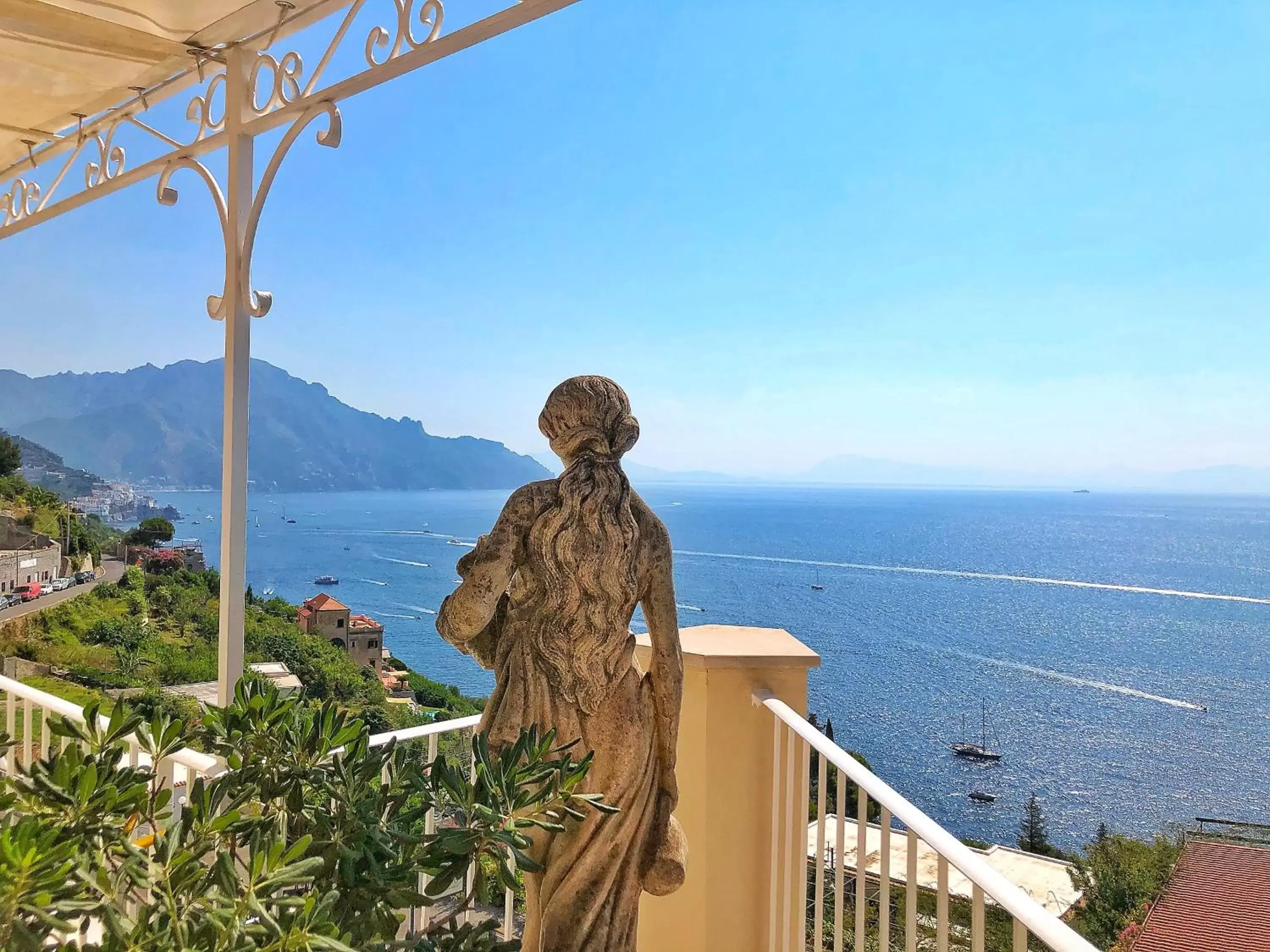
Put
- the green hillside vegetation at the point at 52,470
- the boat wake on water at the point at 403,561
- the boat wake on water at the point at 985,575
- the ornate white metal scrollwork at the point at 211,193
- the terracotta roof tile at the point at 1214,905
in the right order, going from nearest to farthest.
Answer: the ornate white metal scrollwork at the point at 211,193
the green hillside vegetation at the point at 52,470
the terracotta roof tile at the point at 1214,905
the boat wake on water at the point at 403,561
the boat wake on water at the point at 985,575

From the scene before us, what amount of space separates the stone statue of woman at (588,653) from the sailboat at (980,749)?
3025cm

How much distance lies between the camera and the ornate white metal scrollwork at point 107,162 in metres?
2.96

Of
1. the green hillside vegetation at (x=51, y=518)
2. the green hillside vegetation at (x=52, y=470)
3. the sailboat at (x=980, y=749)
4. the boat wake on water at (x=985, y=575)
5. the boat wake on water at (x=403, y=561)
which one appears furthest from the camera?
the boat wake on water at (x=985, y=575)

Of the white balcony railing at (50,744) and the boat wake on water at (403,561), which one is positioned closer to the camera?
the white balcony railing at (50,744)

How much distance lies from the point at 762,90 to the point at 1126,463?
94.6 feet

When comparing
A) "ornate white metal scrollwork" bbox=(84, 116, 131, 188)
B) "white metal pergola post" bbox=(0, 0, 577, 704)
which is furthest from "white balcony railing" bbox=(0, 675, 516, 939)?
"ornate white metal scrollwork" bbox=(84, 116, 131, 188)

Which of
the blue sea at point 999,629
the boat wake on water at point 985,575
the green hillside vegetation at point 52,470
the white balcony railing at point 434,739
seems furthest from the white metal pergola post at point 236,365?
the boat wake on water at point 985,575

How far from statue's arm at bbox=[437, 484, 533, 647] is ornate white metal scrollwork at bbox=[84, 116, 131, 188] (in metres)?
2.36

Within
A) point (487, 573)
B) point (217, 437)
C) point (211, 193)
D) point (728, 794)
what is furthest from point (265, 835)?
point (217, 437)

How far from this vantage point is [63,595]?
910 centimetres

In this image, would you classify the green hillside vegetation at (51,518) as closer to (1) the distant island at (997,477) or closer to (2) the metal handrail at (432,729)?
(2) the metal handrail at (432,729)

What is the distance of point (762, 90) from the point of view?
149 feet

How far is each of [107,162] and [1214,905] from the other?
23.5 metres

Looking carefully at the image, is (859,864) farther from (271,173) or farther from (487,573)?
(271,173)
